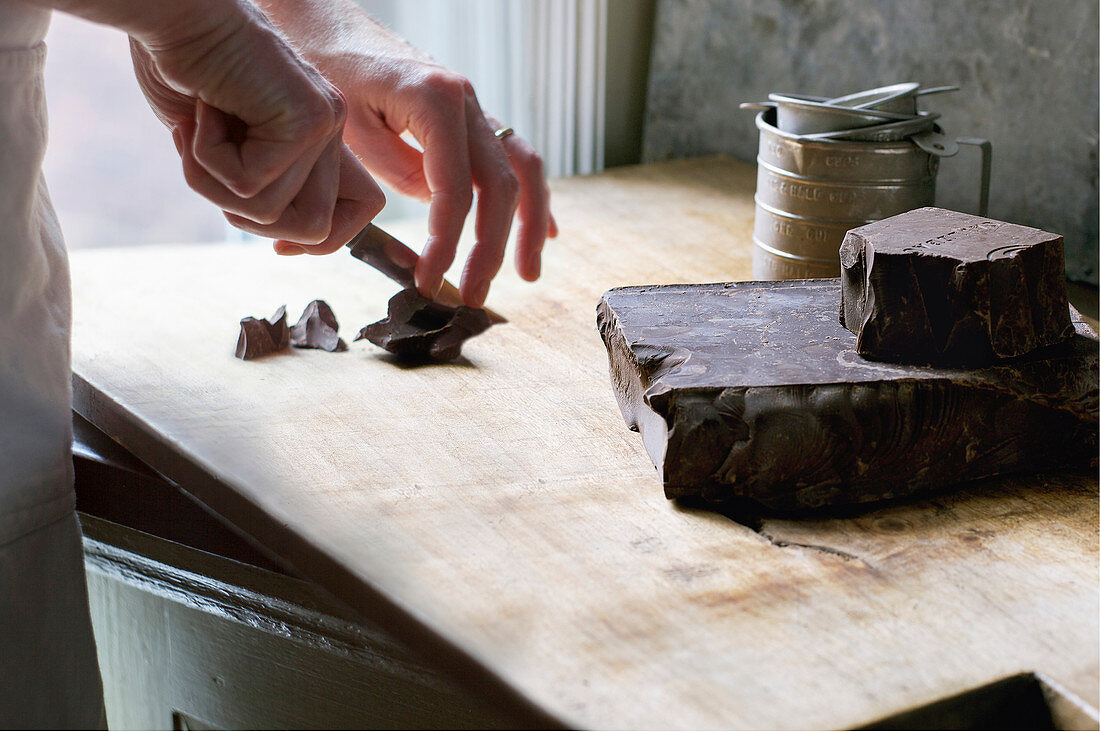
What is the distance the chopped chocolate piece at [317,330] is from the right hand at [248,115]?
22 centimetres

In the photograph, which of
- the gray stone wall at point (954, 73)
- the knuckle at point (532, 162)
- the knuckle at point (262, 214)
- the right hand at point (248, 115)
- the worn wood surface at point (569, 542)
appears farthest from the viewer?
the gray stone wall at point (954, 73)

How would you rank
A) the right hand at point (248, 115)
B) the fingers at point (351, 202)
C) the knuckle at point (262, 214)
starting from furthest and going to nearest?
1. the fingers at point (351, 202)
2. the knuckle at point (262, 214)
3. the right hand at point (248, 115)

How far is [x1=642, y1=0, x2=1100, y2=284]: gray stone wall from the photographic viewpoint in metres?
1.48

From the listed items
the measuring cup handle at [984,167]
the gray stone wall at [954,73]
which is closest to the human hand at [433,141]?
the measuring cup handle at [984,167]

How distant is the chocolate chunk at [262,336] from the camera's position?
1103 millimetres

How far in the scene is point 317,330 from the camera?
1.15 metres

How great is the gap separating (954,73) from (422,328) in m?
1.05

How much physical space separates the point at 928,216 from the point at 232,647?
760mm

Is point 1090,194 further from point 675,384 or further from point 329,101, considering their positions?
point 329,101

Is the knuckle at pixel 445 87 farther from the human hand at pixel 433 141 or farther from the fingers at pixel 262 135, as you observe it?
the fingers at pixel 262 135

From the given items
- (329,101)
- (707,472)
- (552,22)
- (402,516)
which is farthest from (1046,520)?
(552,22)

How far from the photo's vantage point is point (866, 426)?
79 cm

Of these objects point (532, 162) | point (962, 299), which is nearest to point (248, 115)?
point (532, 162)

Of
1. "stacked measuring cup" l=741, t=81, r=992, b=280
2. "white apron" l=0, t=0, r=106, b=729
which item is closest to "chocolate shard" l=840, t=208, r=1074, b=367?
"stacked measuring cup" l=741, t=81, r=992, b=280
